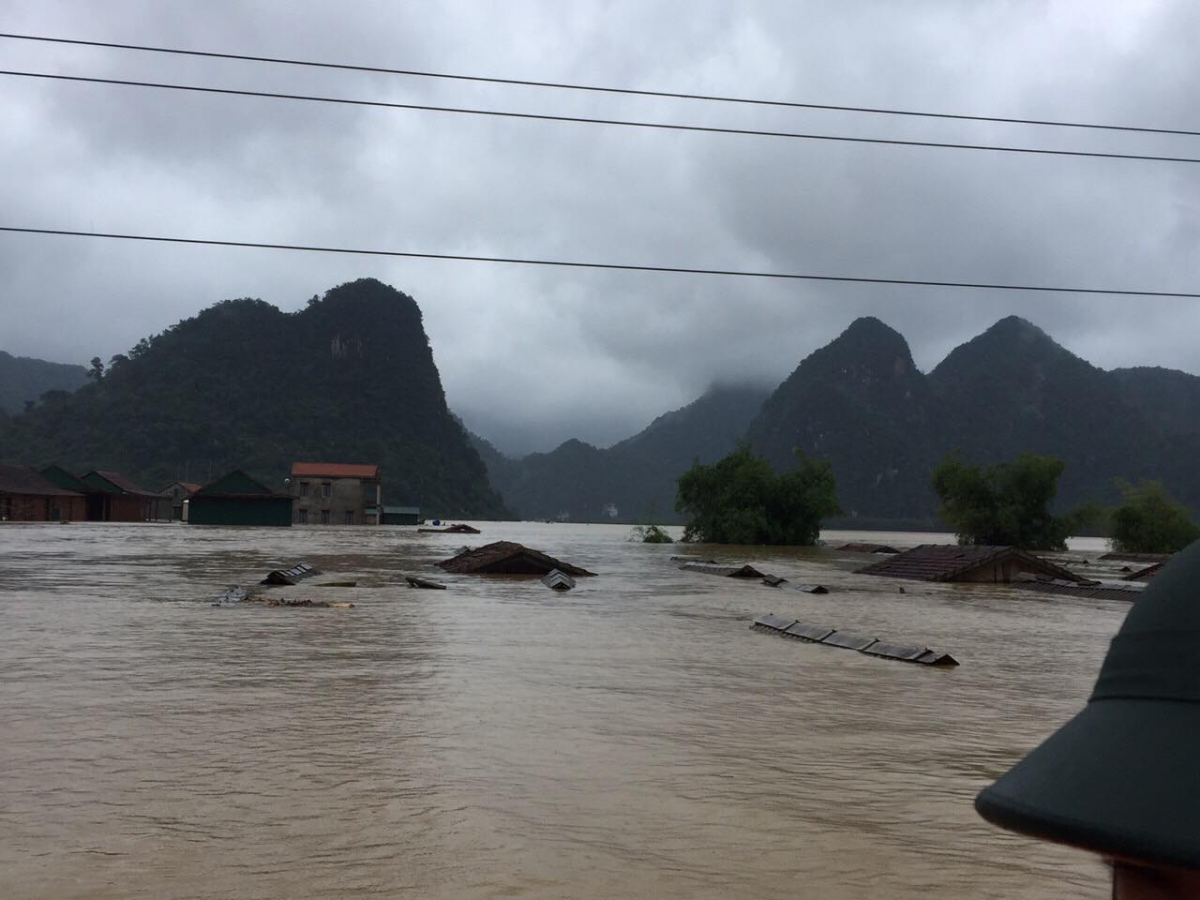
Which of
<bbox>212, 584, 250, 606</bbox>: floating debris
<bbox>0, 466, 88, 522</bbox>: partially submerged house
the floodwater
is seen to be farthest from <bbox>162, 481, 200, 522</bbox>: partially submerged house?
the floodwater

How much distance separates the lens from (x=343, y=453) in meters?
151

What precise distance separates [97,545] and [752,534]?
135 ft

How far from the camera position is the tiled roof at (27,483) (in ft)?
236

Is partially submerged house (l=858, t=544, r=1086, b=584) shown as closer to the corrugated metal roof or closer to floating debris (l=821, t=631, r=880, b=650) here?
the corrugated metal roof

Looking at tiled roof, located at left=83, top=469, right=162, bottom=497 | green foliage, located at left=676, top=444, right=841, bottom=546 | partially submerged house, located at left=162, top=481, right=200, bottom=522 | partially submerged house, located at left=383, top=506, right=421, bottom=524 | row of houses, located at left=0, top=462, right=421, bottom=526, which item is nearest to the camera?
green foliage, located at left=676, top=444, right=841, bottom=546

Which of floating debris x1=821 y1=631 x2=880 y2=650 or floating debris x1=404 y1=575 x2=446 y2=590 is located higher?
floating debris x1=821 y1=631 x2=880 y2=650

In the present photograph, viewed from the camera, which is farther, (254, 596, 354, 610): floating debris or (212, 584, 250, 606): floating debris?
(212, 584, 250, 606): floating debris

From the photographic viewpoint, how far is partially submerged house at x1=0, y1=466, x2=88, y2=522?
71688 mm

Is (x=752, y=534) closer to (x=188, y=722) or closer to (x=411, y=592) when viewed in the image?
(x=411, y=592)

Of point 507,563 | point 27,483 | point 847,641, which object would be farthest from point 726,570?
point 27,483

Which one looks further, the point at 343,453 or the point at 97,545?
the point at 343,453

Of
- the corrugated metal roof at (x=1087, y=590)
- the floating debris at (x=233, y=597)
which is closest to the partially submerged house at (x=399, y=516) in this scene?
the corrugated metal roof at (x=1087, y=590)

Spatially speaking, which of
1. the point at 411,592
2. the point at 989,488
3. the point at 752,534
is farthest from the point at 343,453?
the point at 411,592

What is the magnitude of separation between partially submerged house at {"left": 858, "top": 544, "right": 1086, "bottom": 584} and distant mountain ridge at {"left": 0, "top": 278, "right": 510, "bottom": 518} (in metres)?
110
